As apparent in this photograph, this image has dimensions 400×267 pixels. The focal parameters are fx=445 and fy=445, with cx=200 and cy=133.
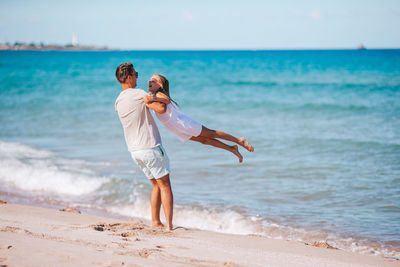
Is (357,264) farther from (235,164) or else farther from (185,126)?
(235,164)

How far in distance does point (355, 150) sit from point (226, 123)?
218 inches

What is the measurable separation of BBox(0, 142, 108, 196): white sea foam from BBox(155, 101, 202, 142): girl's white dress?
378cm

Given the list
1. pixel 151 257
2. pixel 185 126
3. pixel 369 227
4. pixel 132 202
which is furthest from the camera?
pixel 132 202

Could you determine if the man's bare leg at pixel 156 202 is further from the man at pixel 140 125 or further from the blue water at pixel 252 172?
the blue water at pixel 252 172

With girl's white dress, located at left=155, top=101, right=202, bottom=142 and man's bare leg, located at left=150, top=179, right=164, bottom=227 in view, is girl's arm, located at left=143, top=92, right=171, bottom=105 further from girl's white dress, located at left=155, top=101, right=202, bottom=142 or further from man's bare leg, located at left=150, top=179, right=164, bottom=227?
man's bare leg, located at left=150, top=179, right=164, bottom=227

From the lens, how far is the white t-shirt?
4.74m

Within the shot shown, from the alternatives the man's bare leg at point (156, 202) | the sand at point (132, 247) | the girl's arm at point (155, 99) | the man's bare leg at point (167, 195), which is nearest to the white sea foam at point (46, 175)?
the sand at point (132, 247)

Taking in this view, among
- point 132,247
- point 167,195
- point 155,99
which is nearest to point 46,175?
point 167,195

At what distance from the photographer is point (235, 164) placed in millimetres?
9734

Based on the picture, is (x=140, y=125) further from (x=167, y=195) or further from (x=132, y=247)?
(x=132, y=247)

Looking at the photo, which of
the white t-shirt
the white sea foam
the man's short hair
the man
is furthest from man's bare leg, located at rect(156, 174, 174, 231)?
the white sea foam

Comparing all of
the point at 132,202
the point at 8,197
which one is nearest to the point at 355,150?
the point at 132,202

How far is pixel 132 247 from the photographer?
13.5 feet

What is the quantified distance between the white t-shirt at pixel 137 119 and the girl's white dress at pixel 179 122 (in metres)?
0.16
